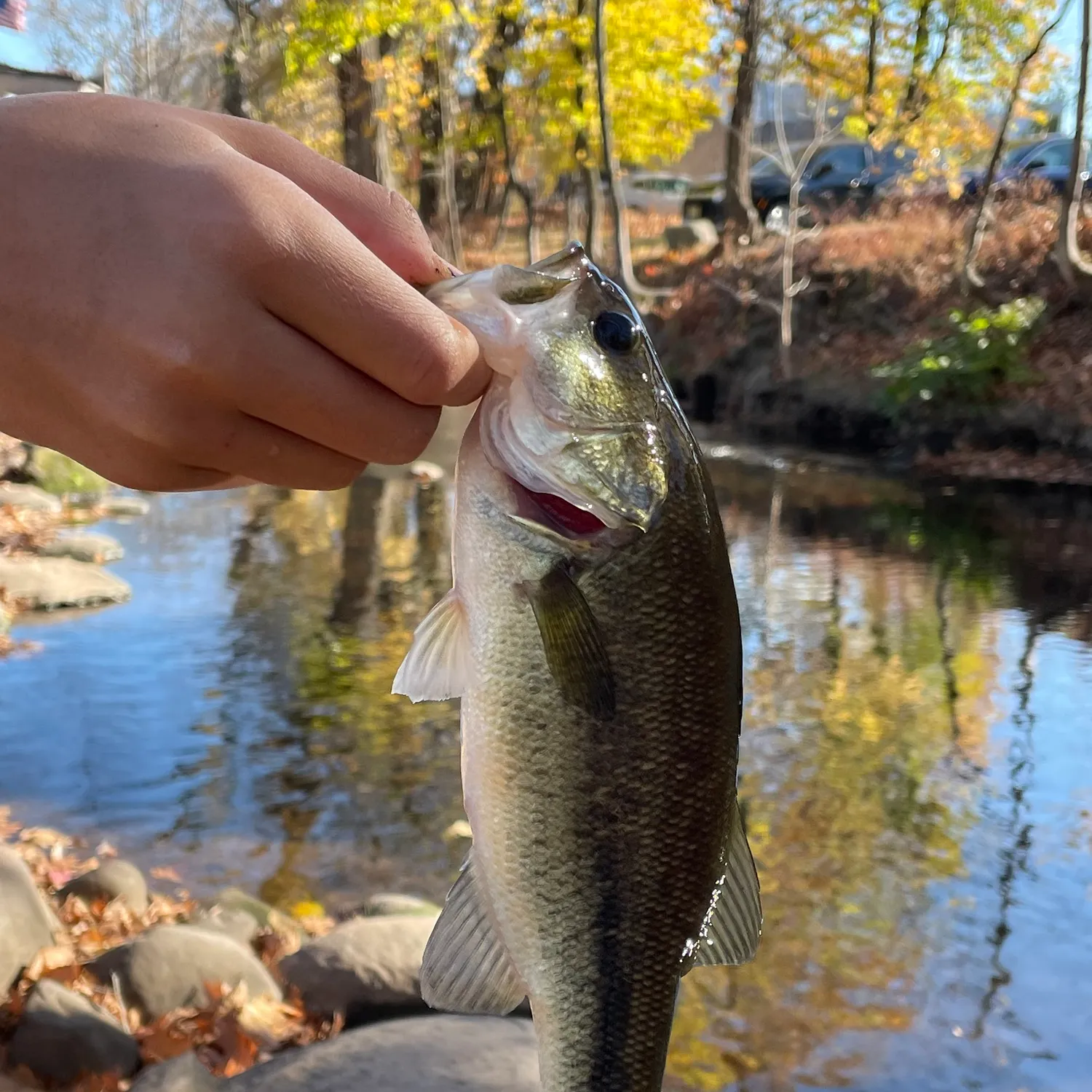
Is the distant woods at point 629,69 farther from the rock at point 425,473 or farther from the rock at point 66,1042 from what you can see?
the rock at point 66,1042

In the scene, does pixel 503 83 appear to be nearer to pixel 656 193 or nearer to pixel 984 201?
pixel 984 201

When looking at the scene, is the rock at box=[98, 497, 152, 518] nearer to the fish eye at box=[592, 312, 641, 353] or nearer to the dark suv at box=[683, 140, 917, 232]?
the fish eye at box=[592, 312, 641, 353]

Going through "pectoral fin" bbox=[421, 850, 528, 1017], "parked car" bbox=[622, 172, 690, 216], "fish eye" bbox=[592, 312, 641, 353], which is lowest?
"pectoral fin" bbox=[421, 850, 528, 1017]

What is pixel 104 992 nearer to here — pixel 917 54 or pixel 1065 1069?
pixel 1065 1069

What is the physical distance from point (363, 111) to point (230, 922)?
18.8 metres

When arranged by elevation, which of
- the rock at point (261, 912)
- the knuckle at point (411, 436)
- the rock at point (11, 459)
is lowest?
the rock at point (261, 912)

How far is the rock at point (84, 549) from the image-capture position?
10.4 metres

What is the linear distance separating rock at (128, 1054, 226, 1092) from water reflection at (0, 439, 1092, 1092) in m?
1.54

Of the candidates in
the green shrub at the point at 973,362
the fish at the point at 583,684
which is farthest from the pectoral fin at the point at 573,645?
the green shrub at the point at 973,362

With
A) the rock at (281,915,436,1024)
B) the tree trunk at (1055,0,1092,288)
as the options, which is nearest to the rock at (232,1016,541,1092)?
the rock at (281,915,436,1024)

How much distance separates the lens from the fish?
5.68 feet

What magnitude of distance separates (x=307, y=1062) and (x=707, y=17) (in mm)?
24234

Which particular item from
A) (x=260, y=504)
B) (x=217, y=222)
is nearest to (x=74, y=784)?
(x=217, y=222)

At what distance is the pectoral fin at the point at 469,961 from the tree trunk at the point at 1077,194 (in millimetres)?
14863
